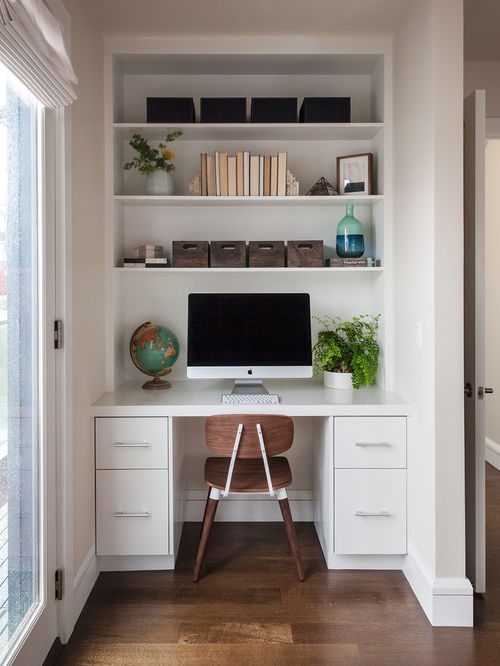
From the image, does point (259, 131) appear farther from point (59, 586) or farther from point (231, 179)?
point (59, 586)

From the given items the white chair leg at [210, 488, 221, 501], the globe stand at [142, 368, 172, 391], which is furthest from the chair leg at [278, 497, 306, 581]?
the globe stand at [142, 368, 172, 391]

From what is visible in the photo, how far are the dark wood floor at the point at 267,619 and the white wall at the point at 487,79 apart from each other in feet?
8.21

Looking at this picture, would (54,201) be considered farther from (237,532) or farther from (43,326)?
(237,532)

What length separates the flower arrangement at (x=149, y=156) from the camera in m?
2.63

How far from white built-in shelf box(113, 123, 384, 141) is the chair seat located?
1.71 meters

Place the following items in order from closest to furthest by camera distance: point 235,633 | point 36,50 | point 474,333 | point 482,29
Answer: point 36,50, point 235,633, point 474,333, point 482,29

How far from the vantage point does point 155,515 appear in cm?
232

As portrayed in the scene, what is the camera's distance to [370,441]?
2.34 m

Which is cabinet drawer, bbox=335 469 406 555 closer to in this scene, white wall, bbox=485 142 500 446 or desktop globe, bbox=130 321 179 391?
desktop globe, bbox=130 321 179 391

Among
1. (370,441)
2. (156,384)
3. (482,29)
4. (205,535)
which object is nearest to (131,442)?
(156,384)

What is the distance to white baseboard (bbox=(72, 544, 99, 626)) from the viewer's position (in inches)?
80.1

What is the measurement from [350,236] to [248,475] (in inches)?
53.0

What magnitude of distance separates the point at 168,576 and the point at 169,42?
2.65 m

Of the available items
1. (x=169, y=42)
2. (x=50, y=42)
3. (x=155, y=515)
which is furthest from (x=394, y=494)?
(x=169, y=42)
